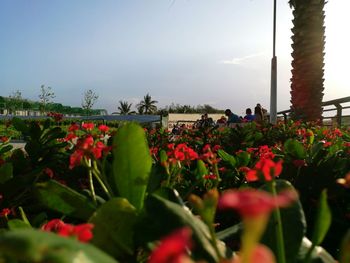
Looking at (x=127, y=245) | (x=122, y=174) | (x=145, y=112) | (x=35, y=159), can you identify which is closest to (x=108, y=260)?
(x=127, y=245)

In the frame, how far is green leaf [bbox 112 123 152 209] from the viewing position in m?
0.82

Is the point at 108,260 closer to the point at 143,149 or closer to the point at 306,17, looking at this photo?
the point at 143,149

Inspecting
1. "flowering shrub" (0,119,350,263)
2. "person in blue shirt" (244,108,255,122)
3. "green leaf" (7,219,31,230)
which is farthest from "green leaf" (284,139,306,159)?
"person in blue shirt" (244,108,255,122)

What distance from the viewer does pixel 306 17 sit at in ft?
29.6

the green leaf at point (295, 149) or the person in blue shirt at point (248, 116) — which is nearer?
the green leaf at point (295, 149)

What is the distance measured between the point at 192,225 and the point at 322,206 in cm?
17

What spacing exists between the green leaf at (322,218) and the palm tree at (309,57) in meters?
8.62

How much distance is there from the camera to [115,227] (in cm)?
69

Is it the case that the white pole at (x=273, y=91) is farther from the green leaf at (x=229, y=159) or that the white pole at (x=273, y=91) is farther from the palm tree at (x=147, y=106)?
the palm tree at (x=147, y=106)

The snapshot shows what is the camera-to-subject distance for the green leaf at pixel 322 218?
22.4 inches

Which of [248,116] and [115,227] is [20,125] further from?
[248,116]

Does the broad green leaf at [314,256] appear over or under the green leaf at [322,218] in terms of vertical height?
under

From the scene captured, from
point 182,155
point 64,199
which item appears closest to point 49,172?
point 182,155

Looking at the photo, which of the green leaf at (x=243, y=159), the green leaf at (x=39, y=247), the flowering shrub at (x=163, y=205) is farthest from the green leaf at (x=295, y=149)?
the green leaf at (x=39, y=247)
